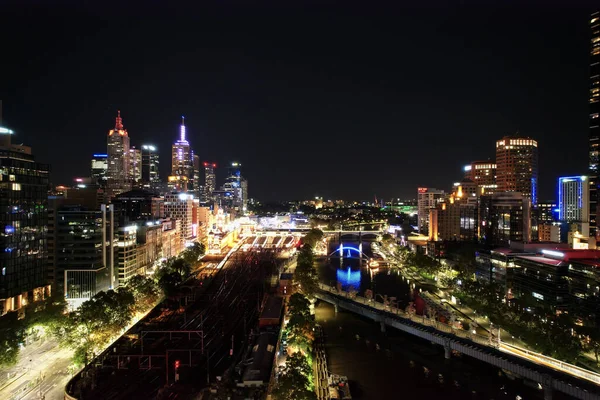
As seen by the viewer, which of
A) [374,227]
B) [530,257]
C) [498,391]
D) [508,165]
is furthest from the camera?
[374,227]

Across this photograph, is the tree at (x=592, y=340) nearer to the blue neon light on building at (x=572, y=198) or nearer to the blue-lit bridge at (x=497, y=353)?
the blue-lit bridge at (x=497, y=353)

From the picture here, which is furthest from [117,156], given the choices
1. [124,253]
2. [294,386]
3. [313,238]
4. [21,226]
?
[294,386]

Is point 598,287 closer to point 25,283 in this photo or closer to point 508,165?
point 25,283

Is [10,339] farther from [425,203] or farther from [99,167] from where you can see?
[99,167]

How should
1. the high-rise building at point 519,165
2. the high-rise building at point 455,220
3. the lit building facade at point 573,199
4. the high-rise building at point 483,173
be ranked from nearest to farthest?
1. the high-rise building at point 455,220
2. the lit building facade at point 573,199
3. the high-rise building at point 519,165
4. the high-rise building at point 483,173

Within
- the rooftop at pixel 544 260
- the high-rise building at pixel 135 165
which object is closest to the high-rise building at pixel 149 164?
the high-rise building at pixel 135 165

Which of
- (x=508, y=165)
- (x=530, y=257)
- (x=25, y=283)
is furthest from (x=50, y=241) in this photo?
(x=508, y=165)

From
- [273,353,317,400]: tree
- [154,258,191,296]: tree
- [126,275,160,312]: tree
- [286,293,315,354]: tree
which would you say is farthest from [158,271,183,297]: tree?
[273,353,317,400]: tree
